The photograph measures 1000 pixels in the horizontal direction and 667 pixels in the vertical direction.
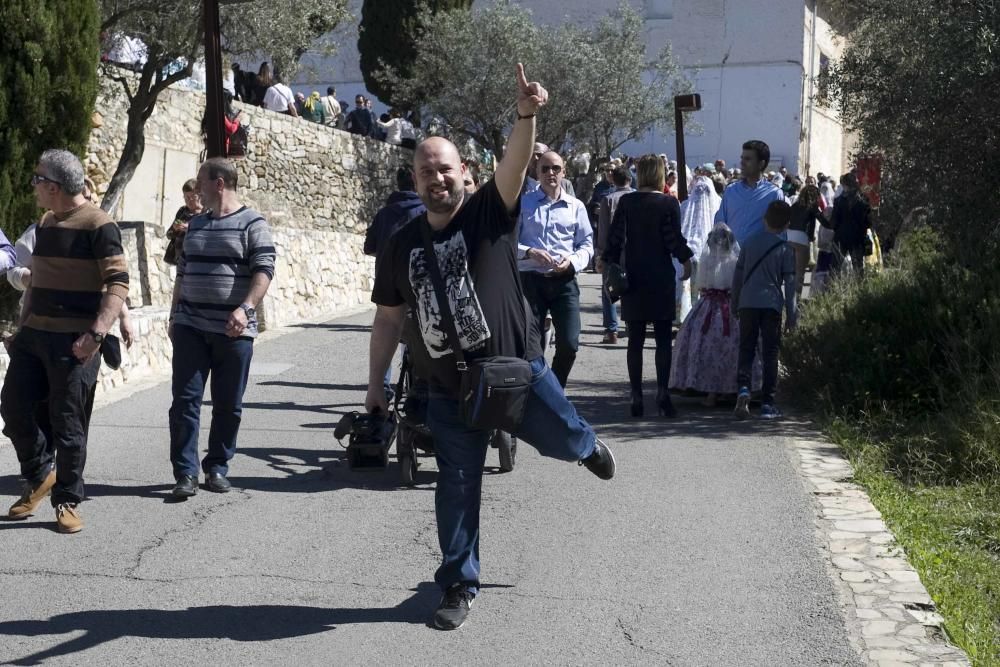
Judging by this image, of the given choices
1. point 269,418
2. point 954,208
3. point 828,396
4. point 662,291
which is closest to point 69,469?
point 269,418

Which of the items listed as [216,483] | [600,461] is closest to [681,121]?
[216,483]

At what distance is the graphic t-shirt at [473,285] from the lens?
5027 millimetres

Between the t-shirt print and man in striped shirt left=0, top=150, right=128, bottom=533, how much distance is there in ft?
7.14

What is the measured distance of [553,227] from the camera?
9273mm

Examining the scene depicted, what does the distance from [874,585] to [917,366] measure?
14.4 ft

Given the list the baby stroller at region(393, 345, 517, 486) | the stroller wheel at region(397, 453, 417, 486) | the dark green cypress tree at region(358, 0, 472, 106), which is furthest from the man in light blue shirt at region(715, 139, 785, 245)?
the dark green cypress tree at region(358, 0, 472, 106)

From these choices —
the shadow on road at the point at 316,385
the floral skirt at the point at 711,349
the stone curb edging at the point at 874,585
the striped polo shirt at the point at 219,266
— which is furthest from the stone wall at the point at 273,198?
the stone curb edging at the point at 874,585

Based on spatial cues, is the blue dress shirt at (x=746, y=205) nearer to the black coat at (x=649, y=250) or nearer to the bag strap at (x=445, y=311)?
the black coat at (x=649, y=250)

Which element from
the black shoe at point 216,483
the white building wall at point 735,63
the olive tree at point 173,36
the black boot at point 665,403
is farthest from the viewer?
the white building wall at point 735,63

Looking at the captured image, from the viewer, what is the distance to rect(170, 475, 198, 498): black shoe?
24.1ft

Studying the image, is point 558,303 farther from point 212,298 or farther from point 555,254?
point 212,298

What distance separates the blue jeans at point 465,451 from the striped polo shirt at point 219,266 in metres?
2.51

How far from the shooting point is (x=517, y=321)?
5.14 metres

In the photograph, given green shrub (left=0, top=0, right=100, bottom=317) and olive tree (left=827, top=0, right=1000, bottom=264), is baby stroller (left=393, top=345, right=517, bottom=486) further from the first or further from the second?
green shrub (left=0, top=0, right=100, bottom=317)
